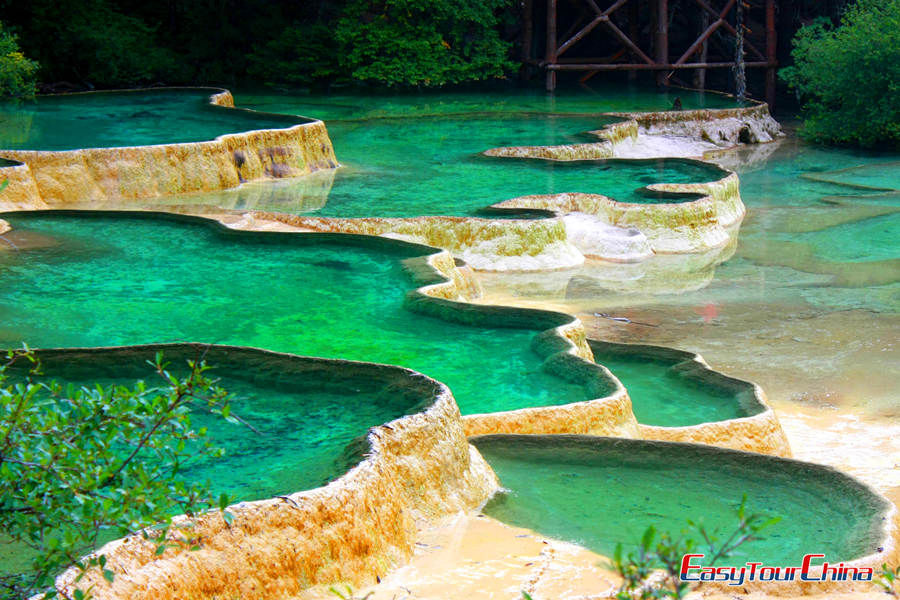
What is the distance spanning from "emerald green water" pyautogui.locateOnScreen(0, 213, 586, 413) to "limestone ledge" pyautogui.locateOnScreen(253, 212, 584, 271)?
132cm

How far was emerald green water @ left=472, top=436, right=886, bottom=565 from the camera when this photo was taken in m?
4.97

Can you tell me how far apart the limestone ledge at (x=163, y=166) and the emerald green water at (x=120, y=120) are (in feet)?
1.97

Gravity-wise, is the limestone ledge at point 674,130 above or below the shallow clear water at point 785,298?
above

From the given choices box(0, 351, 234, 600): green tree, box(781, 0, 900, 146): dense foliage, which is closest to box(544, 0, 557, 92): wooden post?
box(781, 0, 900, 146): dense foliage

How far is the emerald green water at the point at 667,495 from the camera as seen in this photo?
4969mm

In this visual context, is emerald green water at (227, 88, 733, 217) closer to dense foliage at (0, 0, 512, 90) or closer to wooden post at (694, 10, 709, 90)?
dense foliage at (0, 0, 512, 90)

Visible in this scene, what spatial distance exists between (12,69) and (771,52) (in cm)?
1307

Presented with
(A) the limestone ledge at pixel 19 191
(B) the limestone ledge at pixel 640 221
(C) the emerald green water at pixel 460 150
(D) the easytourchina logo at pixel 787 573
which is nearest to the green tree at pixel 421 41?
(C) the emerald green water at pixel 460 150

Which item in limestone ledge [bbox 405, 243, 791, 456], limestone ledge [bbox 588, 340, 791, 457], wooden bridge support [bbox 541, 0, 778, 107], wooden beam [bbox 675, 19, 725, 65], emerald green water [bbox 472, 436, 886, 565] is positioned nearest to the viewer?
emerald green water [bbox 472, 436, 886, 565]

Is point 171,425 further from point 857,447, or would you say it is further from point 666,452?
point 857,447

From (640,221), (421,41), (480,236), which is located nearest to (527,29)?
(421,41)

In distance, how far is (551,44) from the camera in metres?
20.4

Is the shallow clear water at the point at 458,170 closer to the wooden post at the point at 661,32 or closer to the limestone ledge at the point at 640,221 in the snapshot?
the limestone ledge at the point at 640,221

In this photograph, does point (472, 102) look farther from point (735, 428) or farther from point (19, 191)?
point (735, 428)
